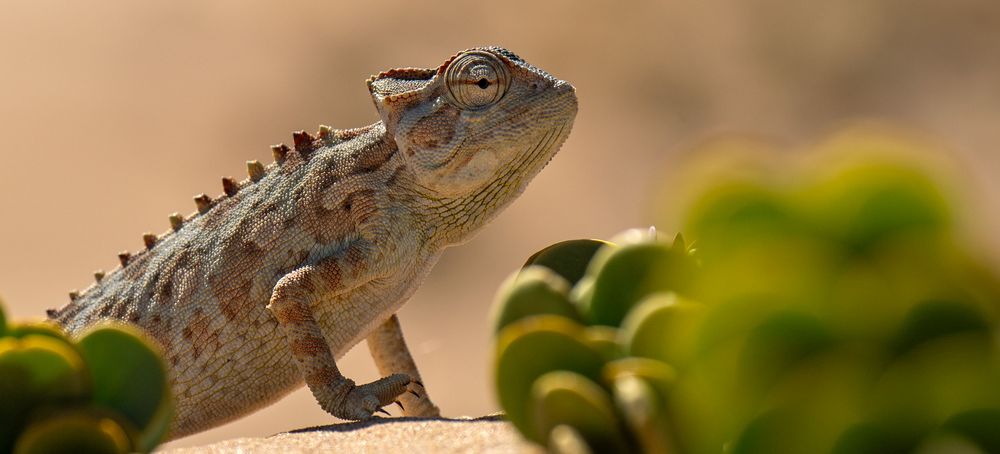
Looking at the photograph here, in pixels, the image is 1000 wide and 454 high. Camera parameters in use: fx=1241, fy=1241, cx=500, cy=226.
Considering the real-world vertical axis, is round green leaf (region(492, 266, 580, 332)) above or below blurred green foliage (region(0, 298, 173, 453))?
below

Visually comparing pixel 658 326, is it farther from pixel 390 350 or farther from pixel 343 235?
pixel 390 350

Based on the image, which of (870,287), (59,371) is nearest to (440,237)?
(59,371)

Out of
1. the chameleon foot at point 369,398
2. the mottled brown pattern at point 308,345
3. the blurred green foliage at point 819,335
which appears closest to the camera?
the blurred green foliage at point 819,335

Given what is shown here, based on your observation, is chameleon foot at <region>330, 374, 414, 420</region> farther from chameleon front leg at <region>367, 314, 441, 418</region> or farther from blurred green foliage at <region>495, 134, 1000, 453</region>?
blurred green foliage at <region>495, 134, 1000, 453</region>

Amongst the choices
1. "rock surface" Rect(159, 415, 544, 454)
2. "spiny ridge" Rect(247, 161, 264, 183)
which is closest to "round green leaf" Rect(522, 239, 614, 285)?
"rock surface" Rect(159, 415, 544, 454)

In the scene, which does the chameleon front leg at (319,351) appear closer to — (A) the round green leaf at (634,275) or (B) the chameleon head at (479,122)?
(B) the chameleon head at (479,122)

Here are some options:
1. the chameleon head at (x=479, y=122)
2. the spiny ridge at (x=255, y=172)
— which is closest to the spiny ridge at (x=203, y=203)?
the spiny ridge at (x=255, y=172)
